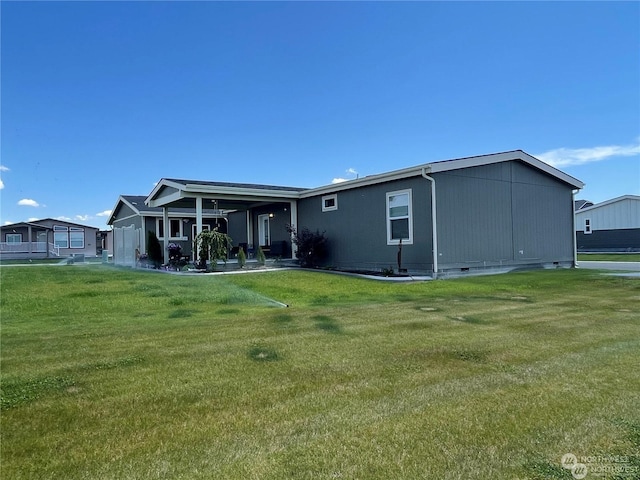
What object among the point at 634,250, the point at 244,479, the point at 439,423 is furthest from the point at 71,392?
the point at 634,250

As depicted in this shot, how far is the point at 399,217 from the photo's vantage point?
13.2 metres

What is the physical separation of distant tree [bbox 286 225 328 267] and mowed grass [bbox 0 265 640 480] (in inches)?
343

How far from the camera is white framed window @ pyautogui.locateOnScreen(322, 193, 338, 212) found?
15.4 m

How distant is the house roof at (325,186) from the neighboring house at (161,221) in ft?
14.0

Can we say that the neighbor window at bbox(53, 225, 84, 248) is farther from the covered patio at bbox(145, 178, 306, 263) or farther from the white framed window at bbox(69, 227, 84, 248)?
the covered patio at bbox(145, 178, 306, 263)

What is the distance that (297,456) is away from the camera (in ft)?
7.25

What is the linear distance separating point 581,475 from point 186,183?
14542mm

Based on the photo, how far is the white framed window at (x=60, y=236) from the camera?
38094 millimetres

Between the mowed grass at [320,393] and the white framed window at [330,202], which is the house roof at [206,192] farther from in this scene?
the mowed grass at [320,393]

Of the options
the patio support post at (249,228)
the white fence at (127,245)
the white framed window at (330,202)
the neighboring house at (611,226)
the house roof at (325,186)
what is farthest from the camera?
the neighboring house at (611,226)

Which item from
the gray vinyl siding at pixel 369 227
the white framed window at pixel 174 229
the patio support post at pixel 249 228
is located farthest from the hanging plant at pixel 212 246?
the white framed window at pixel 174 229

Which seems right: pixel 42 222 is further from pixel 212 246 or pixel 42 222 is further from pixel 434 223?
pixel 434 223

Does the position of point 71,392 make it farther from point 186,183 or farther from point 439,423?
point 186,183

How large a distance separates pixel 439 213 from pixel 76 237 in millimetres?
38317
